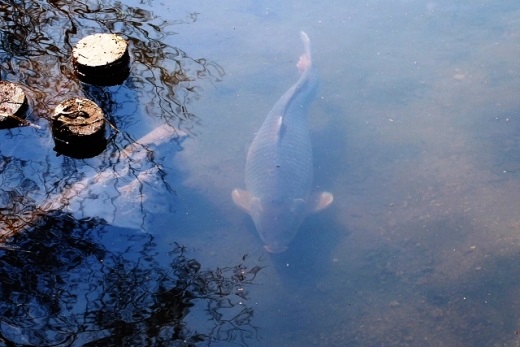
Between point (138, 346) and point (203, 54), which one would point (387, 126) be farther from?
point (138, 346)

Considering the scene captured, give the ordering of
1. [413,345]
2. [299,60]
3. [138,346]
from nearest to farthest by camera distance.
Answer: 1. [138,346]
2. [413,345]
3. [299,60]

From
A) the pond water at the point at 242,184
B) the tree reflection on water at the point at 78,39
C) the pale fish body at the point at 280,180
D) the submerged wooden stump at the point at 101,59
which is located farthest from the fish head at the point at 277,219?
the submerged wooden stump at the point at 101,59

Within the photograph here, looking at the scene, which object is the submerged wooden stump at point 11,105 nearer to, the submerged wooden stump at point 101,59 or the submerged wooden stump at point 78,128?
the submerged wooden stump at point 78,128

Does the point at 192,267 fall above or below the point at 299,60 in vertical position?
below

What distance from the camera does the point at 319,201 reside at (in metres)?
5.41

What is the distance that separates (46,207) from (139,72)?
257 centimetres

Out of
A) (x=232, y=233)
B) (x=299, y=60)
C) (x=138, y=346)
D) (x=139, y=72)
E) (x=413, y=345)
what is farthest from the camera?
Answer: (x=299, y=60)

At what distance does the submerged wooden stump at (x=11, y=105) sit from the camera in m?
5.30

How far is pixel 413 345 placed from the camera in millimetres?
4117

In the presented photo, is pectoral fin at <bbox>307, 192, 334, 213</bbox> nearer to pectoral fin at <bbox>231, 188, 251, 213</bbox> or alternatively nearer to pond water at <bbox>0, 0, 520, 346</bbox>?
pond water at <bbox>0, 0, 520, 346</bbox>

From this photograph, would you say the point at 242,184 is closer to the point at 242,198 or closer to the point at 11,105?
the point at 242,198

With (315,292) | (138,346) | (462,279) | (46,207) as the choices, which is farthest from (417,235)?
(46,207)

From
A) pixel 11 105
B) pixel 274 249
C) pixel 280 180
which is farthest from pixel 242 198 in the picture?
pixel 11 105

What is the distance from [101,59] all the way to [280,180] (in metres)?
2.61
